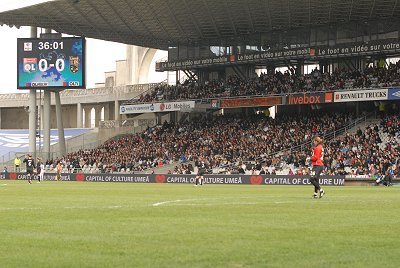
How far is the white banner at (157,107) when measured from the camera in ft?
246

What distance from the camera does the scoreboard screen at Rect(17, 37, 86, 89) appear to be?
Result: 72.7m

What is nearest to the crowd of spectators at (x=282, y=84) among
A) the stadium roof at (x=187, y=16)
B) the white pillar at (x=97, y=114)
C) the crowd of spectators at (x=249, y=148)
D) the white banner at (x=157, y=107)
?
the white banner at (x=157, y=107)

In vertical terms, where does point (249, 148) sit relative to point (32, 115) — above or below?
below

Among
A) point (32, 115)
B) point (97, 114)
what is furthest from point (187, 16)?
point (97, 114)

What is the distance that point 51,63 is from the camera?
7331 cm

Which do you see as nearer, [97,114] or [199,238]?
[199,238]

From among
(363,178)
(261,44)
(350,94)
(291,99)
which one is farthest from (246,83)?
(363,178)

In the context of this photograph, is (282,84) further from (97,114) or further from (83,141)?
(97,114)

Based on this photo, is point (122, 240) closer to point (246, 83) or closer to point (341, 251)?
point (341, 251)

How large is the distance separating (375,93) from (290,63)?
14798mm

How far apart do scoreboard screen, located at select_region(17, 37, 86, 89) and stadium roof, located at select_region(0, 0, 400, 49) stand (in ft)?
7.75

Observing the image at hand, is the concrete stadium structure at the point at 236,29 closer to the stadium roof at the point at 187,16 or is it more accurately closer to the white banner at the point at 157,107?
the stadium roof at the point at 187,16

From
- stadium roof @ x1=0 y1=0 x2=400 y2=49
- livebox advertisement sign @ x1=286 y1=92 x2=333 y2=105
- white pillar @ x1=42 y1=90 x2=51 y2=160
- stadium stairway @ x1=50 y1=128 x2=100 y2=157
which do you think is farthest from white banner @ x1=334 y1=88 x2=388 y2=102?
stadium stairway @ x1=50 y1=128 x2=100 y2=157

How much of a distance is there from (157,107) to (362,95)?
22954 millimetres
